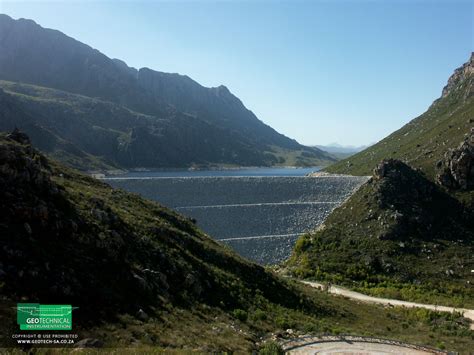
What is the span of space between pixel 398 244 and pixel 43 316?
44.5 metres

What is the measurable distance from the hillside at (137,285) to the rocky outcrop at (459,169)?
32188 millimetres

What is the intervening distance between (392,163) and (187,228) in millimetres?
40174

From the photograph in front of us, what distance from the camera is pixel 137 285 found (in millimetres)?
16703

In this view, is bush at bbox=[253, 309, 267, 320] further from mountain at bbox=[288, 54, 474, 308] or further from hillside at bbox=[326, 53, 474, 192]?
hillside at bbox=[326, 53, 474, 192]

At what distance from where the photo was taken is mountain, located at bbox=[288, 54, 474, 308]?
41.4 metres

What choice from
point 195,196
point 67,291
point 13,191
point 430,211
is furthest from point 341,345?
point 195,196

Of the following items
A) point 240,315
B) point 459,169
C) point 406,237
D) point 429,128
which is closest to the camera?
point 240,315

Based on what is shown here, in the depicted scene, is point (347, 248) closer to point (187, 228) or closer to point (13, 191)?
point (187, 228)

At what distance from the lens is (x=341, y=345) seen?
18.2 meters

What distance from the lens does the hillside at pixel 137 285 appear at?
12786 millimetres

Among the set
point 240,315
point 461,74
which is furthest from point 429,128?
point 240,315

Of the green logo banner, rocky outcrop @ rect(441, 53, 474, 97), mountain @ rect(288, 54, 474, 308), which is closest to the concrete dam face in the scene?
mountain @ rect(288, 54, 474, 308)

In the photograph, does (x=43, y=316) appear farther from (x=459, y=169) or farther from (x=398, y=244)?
(x=459, y=169)

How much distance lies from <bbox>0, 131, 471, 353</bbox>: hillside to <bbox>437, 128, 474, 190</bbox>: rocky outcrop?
32188 millimetres
